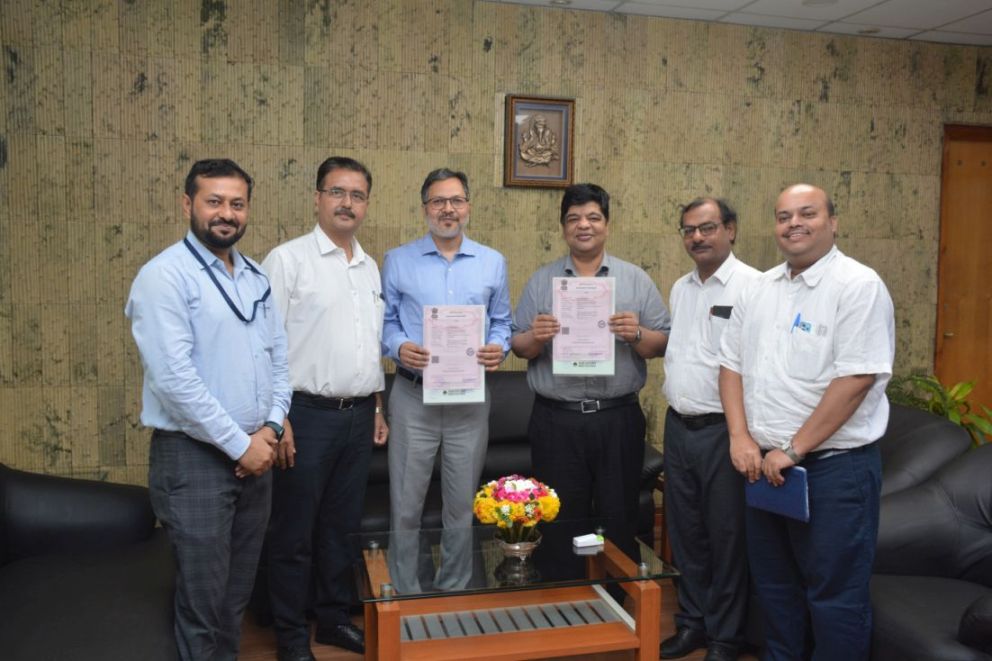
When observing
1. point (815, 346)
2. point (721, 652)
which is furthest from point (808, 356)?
point (721, 652)

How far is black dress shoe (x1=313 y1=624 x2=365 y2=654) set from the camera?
2.92 metres

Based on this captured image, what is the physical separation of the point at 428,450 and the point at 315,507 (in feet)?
1.44

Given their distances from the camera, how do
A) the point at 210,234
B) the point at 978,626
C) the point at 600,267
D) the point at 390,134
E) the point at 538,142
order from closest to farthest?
the point at 978,626, the point at 210,234, the point at 600,267, the point at 390,134, the point at 538,142

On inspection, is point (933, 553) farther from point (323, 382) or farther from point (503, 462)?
point (323, 382)

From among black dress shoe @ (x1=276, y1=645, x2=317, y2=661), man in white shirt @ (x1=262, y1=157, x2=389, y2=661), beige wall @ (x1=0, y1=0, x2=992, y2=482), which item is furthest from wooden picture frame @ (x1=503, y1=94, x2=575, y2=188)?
black dress shoe @ (x1=276, y1=645, x2=317, y2=661)

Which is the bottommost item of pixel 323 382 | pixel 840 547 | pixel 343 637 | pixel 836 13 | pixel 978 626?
pixel 343 637

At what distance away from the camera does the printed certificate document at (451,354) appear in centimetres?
280

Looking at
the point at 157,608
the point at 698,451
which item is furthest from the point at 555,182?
the point at 157,608

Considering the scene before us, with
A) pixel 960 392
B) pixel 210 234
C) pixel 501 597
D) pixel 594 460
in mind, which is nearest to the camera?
pixel 210 234

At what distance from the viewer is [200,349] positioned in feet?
7.25

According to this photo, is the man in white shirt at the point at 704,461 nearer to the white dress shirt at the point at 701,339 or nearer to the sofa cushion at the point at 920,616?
the white dress shirt at the point at 701,339

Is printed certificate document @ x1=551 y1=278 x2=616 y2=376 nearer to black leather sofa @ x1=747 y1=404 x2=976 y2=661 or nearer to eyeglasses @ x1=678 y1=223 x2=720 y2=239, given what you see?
eyeglasses @ x1=678 y1=223 x2=720 y2=239

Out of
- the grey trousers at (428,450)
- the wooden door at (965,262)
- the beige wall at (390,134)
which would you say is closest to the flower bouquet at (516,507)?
the grey trousers at (428,450)

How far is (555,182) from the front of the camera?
→ 4348mm
